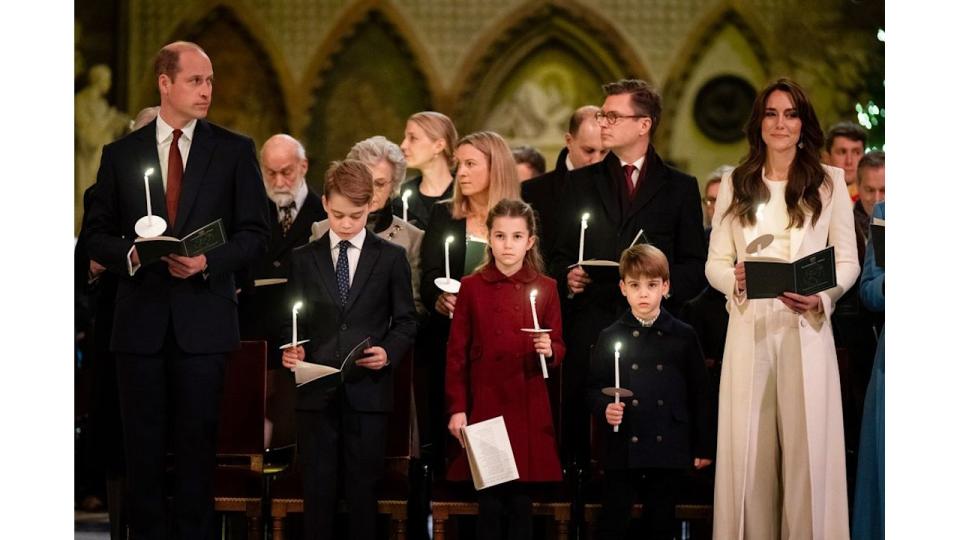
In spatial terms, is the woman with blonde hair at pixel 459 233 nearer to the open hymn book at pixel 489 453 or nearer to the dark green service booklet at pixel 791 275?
the open hymn book at pixel 489 453

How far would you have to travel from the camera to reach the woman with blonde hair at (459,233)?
5031 millimetres

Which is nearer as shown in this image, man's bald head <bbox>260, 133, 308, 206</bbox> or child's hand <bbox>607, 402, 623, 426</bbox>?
child's hand <bbox>607, 402, 623, 426</bbox>

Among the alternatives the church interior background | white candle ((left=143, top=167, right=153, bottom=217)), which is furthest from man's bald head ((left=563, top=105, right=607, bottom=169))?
the church interior background

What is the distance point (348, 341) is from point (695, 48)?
6617 mm

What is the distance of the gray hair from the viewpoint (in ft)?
18.0

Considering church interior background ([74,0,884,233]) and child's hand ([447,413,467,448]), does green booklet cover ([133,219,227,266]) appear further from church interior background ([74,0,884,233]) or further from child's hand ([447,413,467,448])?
church interior background ([74,0,884,233])

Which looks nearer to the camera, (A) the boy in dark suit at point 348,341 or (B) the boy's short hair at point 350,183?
(A) the boy in dark suit at point 348,341

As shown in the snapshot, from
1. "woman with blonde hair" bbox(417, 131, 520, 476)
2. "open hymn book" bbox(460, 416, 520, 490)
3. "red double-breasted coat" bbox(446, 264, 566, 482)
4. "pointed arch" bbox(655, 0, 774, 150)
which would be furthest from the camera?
"pointed arch" bbox(655, 0, 774, 150)

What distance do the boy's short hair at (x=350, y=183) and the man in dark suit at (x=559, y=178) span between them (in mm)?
869

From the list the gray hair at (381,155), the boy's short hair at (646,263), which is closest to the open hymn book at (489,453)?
the boy's short hair at (646,263)

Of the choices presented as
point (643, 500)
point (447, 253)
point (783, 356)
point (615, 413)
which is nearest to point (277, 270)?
point (447, 253)

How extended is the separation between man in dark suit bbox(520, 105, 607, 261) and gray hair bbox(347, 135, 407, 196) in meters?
0.55

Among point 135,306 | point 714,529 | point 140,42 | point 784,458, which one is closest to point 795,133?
point 784,458
